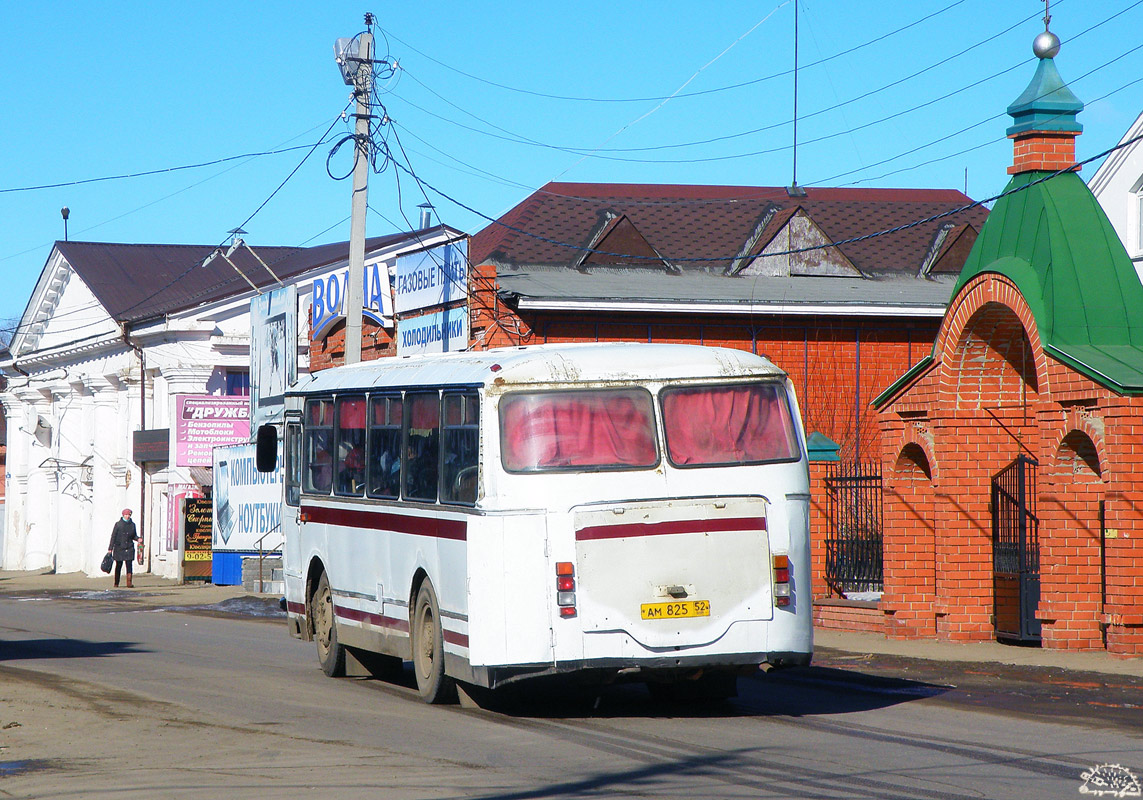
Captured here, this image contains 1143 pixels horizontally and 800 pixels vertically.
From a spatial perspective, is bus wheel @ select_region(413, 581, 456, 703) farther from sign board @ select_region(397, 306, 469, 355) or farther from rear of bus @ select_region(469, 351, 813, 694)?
sign board @ select_region(397, 306, 469, 355)

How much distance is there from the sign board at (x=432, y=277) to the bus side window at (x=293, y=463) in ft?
42.2

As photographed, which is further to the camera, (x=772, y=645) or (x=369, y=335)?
(x=369, y=335)

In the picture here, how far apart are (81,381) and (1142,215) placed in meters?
32.3

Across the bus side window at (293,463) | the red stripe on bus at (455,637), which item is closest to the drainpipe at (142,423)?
the bus side window at (293,463)

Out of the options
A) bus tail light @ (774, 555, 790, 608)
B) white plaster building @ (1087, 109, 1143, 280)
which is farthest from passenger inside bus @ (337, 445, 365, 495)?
white plaster building @ (1087, 109, 1143, 280)

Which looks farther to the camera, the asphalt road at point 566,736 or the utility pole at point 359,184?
the utility pole at point 359,184

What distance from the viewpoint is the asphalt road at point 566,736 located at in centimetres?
912

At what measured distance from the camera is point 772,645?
11.9 metres

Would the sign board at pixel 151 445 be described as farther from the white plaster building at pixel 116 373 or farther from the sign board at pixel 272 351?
the sign board at pixel 272 351

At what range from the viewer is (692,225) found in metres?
36.0

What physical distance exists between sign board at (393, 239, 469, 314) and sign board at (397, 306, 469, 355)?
0.83ft

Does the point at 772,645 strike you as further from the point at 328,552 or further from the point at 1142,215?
the point at 1142,215

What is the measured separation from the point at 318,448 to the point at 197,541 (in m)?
25.3

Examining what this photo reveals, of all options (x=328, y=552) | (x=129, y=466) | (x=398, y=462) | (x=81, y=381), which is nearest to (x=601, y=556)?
(x=398, y=462)
